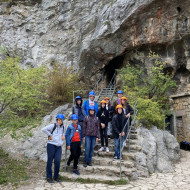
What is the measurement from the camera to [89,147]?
5305mm

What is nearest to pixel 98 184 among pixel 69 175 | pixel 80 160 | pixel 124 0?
pixel 69 175

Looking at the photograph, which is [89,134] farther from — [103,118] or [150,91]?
[150,91]

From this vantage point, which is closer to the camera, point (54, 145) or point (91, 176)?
point (54, 145)

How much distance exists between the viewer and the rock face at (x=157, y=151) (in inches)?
239

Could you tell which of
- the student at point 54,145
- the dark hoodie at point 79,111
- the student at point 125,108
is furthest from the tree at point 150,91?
the student at point 54,145

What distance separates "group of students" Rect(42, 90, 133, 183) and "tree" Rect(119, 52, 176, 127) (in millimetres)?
2261

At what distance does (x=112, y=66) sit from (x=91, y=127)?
847 centimetres

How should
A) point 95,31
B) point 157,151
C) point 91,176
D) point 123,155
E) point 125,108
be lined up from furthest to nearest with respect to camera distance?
point 95,31
point 157,151
point 125,108
point 123,155
point 91,176

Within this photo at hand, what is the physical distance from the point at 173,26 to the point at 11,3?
12968 mm

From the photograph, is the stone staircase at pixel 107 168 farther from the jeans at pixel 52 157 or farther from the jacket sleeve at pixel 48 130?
the jacket sleeve at pixel 48 130

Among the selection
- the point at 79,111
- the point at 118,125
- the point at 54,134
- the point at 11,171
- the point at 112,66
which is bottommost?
the point at 11,171

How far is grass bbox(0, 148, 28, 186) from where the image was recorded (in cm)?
467

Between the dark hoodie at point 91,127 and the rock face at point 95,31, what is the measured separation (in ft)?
22.0

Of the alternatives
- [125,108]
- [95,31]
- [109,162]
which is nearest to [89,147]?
[109,162]
